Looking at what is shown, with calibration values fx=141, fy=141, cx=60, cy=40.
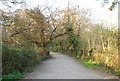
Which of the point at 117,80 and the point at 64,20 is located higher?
the point at 64,20

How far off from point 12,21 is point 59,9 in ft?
43.8

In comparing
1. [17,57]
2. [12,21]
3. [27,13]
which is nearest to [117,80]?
[17,57]

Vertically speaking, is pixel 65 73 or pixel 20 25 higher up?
pixel 20 25

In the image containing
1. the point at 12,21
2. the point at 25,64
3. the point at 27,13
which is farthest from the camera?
the point at 27,13

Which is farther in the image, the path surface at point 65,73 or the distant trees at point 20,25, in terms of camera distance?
the distant trees at point 20,25

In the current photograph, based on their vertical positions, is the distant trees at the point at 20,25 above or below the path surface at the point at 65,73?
above

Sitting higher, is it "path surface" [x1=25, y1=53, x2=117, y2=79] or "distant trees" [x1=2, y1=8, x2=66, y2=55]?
"distant trees" [x1=2, y1=8, x2=66, y2=55]

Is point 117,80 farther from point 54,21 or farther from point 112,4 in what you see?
point 54,21

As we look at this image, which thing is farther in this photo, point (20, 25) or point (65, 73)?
point (20, 25)

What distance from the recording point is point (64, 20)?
25.1m

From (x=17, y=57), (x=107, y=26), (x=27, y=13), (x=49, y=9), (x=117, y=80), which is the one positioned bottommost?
(x=117, y=80)

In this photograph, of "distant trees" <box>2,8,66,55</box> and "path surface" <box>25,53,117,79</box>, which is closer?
"path surface" <box>25,53,117,79</box>

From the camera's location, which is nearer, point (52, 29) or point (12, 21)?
point (12, 21)

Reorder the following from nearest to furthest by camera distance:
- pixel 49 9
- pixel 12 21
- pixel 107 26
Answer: pixel 12 21 < pixel 107 26 < pixel 49 9
